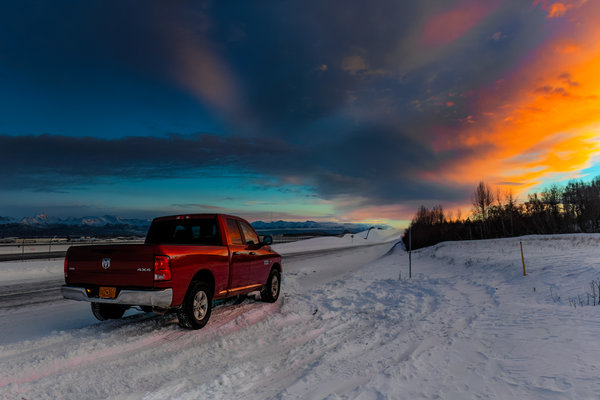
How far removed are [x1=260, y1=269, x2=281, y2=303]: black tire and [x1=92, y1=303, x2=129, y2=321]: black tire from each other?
11.3 ft

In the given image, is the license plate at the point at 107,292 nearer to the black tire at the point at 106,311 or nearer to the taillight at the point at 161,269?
the taillight at the point at 161,269

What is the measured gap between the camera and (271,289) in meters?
9.40

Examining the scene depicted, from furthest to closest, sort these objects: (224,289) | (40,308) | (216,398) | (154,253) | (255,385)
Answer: (40,308), (224,289), (154,253), (255,385), (216,398)

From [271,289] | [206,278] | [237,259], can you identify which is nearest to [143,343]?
[206,278]

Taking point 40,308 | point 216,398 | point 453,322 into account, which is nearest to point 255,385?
point 216,398

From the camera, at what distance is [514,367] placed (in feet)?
14.8

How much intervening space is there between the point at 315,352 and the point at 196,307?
244 cm

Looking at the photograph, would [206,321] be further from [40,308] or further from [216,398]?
[40,308]

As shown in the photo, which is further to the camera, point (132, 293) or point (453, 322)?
point (453, 322)

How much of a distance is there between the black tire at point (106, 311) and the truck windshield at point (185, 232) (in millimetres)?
1616

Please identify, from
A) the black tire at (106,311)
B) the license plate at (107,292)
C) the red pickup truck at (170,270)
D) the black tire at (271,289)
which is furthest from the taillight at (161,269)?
the black tire at (271,289)

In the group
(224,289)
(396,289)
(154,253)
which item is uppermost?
(154,253)

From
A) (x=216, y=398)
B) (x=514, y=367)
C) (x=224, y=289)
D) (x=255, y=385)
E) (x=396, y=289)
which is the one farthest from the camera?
(x=396, y=289)

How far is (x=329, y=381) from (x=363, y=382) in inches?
15.9
